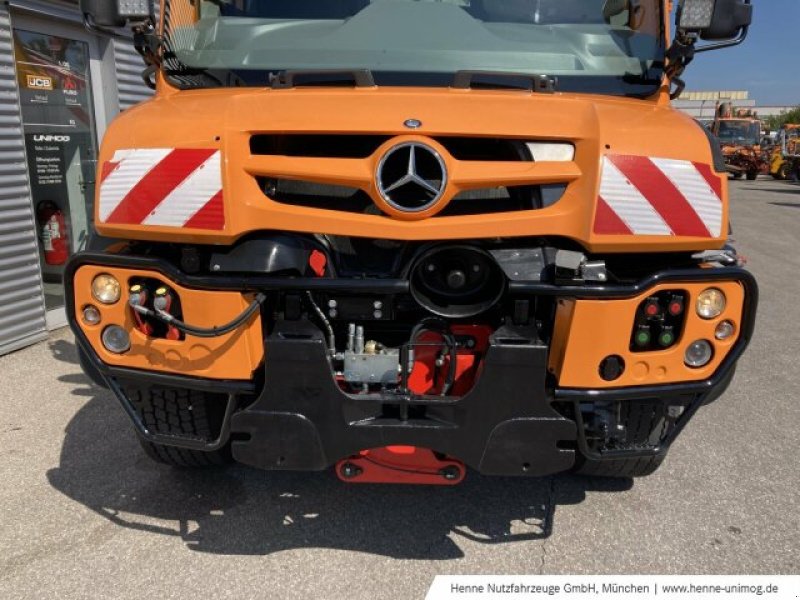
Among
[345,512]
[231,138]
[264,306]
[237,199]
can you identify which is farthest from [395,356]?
[345,512]

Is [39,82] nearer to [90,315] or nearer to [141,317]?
[90,315]

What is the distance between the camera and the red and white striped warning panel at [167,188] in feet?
7.56

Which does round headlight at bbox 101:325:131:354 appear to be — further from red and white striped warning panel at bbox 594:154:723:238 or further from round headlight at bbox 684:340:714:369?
round headlight at bbox 684:340:714:369

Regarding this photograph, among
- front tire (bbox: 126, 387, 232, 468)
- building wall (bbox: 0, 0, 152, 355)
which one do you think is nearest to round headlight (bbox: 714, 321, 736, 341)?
front tire (bbox: 126, 387, 232, 468)

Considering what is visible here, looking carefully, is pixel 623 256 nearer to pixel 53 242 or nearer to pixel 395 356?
pixel 395 356

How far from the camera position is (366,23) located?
2947 millimetres

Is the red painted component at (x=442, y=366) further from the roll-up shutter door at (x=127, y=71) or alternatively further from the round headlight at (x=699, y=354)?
the roll-up shutter door at (x=127, y=71)

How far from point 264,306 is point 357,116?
0.77 m

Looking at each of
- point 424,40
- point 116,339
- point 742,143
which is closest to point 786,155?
point 742,143

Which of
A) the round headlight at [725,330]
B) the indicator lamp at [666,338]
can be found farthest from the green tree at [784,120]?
the indicator lamp at [666,338]

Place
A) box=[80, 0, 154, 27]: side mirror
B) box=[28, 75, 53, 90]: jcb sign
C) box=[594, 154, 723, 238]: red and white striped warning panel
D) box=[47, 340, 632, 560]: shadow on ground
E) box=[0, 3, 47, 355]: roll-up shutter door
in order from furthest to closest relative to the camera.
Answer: box=[28, 75, 53, 90]: jcb sign → box=[0, 3, 47, 355]: roll-up shutter door → box=[47, 340, 632, 560]: shadow on ground → box=[80, 0, 154, 27]: side mirror → box=[594, 154, 723, 238]: red and white striped warning panel

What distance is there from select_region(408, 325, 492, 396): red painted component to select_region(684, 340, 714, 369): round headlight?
0.74 metres

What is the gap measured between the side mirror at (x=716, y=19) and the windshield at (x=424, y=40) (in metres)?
0.18

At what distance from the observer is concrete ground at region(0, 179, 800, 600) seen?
9.12 feet
